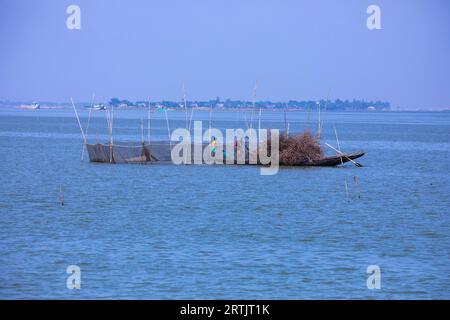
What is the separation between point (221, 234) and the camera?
24.4m

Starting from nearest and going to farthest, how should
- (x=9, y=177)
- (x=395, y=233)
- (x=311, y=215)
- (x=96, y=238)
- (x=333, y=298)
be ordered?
(x=333, y=298), (x=96, y=238), (x=395, y=233), (x=311, y=215), (x=9, y=177)

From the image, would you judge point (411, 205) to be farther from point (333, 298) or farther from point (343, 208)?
point (333, 298)

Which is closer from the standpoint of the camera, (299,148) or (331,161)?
(299,148)

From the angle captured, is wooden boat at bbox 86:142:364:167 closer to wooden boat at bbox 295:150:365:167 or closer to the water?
wooden boat at bbox 295:150:365:167

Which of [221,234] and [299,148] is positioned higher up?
[299,148]

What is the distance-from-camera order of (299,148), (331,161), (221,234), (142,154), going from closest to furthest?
(221,234)
(299,148)
(142,154)
(331,161)

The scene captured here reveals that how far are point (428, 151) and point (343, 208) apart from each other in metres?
42.1

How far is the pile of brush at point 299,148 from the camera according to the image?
41.5 meters

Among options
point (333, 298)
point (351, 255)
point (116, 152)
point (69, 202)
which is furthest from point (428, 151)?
point (333, 298)

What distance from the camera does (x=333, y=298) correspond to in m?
17.7

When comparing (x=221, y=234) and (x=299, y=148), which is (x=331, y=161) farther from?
(x=221, y=234)

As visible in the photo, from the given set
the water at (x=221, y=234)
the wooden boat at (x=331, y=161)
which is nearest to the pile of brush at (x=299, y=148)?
the wooden boat at (x=331, y=161)

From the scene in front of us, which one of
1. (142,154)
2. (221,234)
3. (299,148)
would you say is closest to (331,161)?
(299,148)

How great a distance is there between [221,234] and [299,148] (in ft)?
59.0
